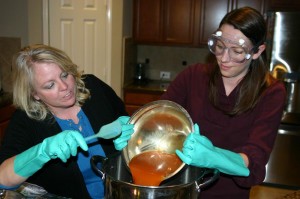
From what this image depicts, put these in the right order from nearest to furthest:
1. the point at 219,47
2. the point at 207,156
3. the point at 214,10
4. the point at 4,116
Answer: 1. the point at 207,156
2. the point at 219,47
3. the point at 4,116
4. the point at 214,10

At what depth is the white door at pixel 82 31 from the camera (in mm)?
3203

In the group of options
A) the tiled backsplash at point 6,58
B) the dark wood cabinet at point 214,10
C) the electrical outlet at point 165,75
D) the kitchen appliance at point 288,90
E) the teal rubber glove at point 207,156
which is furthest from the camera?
the electrical outlet at point 165,75

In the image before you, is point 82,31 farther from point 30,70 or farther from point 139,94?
point 30,70

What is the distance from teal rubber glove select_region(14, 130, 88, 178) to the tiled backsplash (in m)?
2.15

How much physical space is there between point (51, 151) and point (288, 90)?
248 centimetres

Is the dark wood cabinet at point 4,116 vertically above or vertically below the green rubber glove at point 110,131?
below

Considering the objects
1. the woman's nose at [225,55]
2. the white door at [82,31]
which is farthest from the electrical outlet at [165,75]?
the woman's nose at [225,55]

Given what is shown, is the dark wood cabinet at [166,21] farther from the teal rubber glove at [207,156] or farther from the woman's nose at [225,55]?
the teal rubber glove at [207,156]

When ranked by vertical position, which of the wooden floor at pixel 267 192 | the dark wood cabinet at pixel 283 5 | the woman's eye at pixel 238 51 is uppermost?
the dark wood cabinet at pixel 283 5

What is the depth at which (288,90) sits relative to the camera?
3.02 metres

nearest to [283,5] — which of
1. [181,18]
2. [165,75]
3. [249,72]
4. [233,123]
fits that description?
[181,18]

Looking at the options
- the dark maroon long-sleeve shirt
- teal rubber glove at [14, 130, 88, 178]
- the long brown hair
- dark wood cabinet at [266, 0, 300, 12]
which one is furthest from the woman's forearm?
dark wood cabinet at [266, 0, 300, 12]

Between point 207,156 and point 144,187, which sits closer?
point 144,187

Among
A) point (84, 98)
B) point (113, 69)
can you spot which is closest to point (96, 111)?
point (84, 98)
